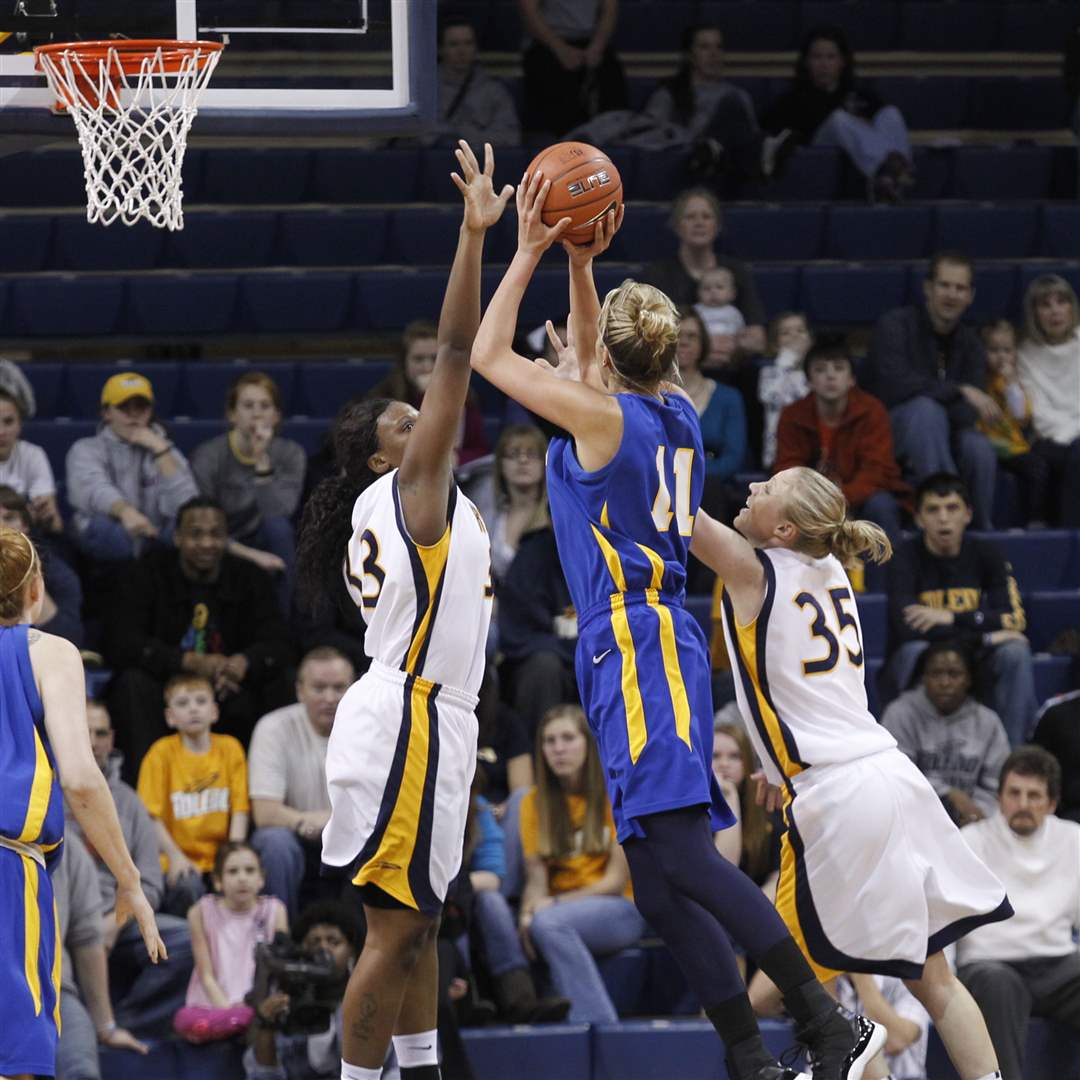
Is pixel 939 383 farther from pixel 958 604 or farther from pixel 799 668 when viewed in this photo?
pixel 799 668

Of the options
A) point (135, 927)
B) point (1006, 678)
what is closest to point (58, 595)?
point (135, 927)

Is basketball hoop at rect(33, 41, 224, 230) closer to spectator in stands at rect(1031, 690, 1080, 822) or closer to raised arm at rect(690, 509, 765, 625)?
raised arm at rect(690, 509, 765, 625)

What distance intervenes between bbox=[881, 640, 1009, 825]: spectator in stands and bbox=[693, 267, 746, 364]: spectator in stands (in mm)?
2286

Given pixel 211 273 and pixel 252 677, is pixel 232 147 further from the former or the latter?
pixel 252 677

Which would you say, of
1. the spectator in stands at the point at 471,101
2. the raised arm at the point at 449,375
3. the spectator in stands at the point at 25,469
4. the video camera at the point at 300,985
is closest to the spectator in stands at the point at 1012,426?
the spectator in stands at the point at 471,101

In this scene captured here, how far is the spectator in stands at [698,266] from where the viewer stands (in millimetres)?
10094

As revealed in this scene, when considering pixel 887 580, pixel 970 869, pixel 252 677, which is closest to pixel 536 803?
pixel 252 677

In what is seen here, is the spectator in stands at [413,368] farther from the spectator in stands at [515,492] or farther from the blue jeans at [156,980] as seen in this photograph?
the blue jeans at [156,980]

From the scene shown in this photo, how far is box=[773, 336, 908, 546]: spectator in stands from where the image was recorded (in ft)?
30.6

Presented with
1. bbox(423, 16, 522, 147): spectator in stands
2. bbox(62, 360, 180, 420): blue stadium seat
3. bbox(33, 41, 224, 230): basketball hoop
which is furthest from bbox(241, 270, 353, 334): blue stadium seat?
→ bbox(33, 41, 224, 230): basketball hoop

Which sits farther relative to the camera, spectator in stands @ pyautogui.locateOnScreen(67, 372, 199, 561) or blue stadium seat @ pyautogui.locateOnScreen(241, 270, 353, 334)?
blue stadium seat @ pyautogui.locateOnScreen(241, 270, 353, 334)

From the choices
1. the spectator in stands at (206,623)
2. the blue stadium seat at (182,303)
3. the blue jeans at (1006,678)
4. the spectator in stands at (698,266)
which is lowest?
the blue jeans at (1006,678)

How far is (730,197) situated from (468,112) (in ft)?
5.37

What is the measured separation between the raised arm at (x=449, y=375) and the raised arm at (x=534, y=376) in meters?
0.12
